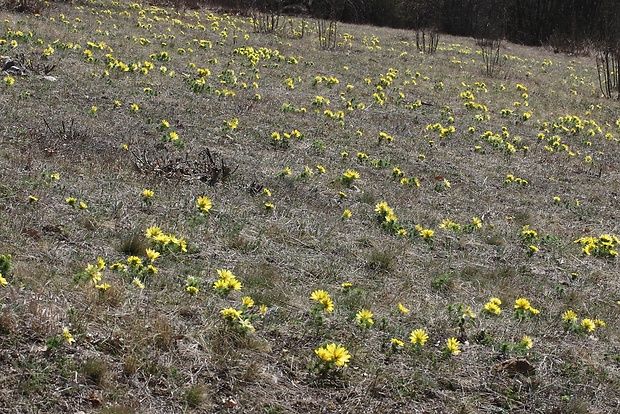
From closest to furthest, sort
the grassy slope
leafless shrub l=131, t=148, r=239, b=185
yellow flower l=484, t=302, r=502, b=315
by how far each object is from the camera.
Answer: the grassy slope
yellow flower l=484, t=302, r=502, b=315
leafless shrub l=131, t=148, r=239, b=185

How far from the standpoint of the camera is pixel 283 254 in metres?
5.27

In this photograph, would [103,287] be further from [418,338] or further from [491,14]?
[491,14]

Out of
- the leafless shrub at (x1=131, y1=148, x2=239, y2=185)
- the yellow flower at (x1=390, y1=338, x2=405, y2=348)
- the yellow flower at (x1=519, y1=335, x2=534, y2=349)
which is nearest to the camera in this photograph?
the yellow flower at (x1=390, y1=338, x2=405, y2=348)

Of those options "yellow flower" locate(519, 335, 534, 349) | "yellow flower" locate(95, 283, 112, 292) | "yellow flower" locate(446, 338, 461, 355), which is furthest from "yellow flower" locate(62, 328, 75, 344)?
"yellow flower" locate(519, 335, 534, 349)

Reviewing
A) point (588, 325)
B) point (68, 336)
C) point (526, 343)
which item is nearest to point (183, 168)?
point (68, 336)

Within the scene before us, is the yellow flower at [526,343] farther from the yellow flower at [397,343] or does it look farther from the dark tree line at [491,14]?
the dark tree line at [491,14]

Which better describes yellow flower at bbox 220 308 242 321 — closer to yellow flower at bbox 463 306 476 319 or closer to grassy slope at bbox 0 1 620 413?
grassy slope at bbox 0 1 620 413

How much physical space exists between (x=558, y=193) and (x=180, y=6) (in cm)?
1943

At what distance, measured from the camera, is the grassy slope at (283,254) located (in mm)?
3430

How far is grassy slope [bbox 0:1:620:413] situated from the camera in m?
3.43

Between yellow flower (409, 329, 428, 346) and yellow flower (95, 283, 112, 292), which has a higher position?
yellow flower (95, 283, 112, 292)

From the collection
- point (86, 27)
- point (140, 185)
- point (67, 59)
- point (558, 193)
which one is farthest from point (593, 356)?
point (86, 27)

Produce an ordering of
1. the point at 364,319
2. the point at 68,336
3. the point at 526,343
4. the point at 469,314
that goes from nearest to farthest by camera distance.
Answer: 1. the point at 68,336
2. the point at 364,319
3. the point at 526,343
4. the point at 469,314

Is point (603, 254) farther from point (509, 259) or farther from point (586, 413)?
point (586, 413)
